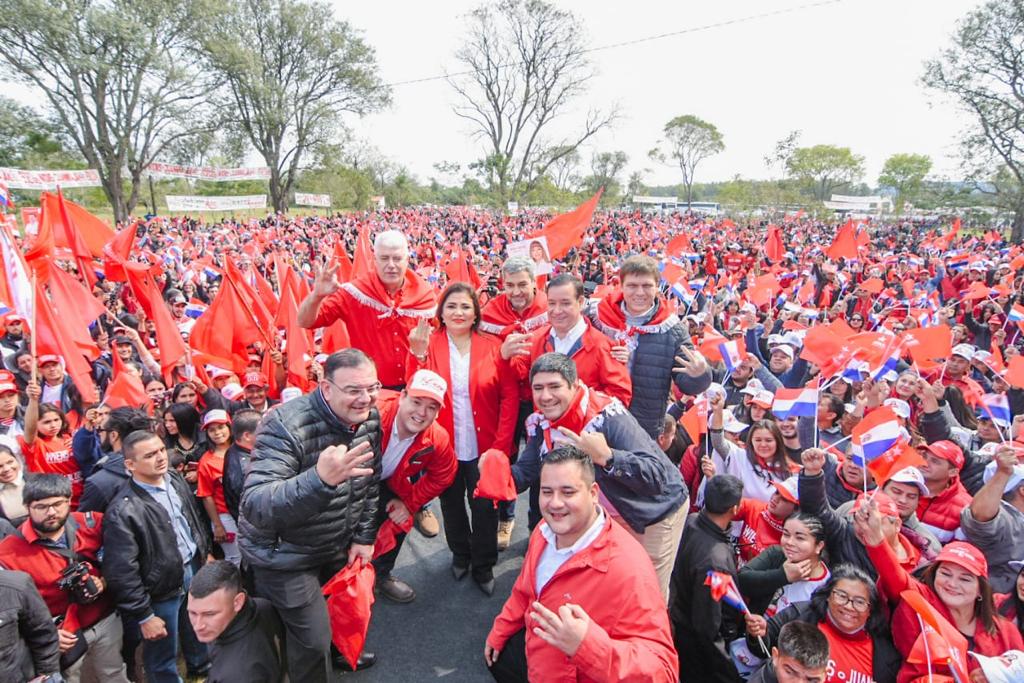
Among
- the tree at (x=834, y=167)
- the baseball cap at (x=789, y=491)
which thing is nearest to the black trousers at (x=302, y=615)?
the baseball cap at (x=789, y=491)

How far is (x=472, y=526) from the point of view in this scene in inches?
149

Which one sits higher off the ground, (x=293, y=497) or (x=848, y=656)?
(x=293, y=497)

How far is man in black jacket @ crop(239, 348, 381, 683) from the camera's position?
2246 mm

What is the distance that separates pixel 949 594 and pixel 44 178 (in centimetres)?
3251

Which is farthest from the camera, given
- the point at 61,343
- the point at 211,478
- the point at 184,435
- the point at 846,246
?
the point at 846,246

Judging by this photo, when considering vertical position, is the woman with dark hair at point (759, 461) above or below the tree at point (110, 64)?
below

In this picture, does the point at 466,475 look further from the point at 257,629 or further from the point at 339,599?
the point at 257,629

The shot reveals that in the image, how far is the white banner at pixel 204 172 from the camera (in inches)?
1346

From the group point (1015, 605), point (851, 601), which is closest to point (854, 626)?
point (851, 601)

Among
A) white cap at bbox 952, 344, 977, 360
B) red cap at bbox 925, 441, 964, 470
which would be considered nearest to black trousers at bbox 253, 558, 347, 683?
red cap at bbox 925, 441, 964, 470

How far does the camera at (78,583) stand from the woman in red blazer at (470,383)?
6.38 ft

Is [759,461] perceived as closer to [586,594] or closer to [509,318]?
[509,318]

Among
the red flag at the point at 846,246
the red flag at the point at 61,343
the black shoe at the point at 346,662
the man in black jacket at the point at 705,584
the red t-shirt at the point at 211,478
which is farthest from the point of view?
the red flag at the point at 846,246

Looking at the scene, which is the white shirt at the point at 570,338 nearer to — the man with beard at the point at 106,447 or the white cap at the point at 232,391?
the man with beard at the point at 106,447
